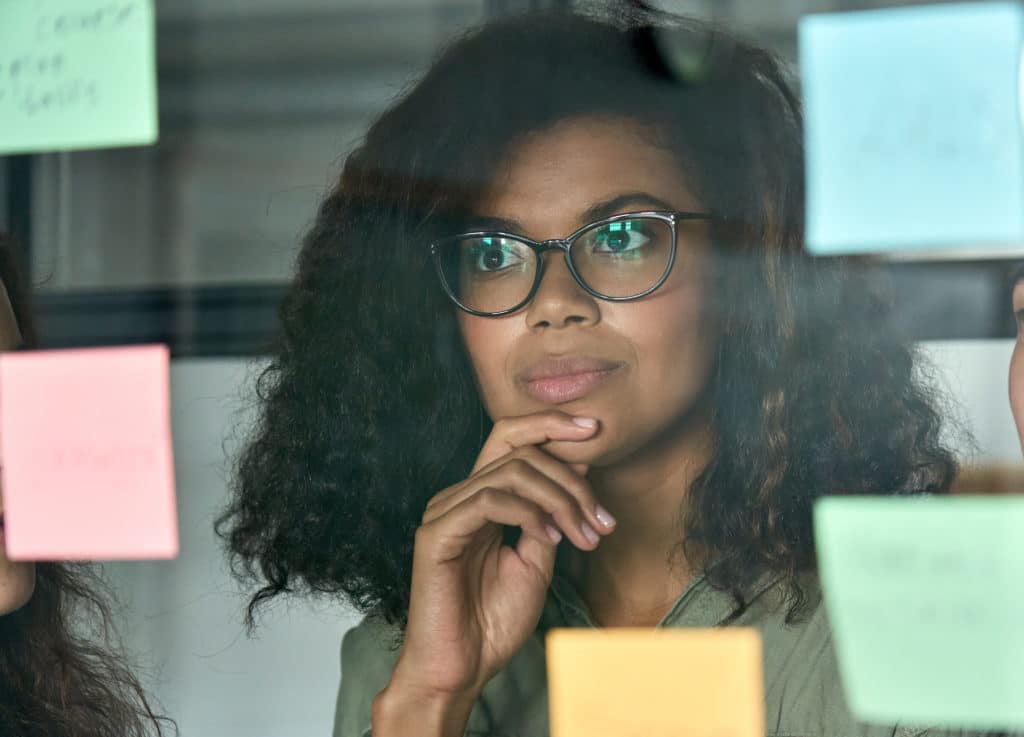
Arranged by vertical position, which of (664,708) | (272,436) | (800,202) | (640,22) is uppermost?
(640,22)

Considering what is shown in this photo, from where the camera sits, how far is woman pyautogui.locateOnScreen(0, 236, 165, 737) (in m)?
0.81

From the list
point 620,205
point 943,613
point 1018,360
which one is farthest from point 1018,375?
point 620,205

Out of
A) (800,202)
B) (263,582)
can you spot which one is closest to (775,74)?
(800,202)

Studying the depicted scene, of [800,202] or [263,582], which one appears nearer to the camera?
[800,202]

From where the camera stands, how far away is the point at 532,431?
2.15 ft

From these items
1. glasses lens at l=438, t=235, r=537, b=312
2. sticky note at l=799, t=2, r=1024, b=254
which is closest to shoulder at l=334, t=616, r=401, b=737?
glasses lens at l=438, t=235, r=537, b=312

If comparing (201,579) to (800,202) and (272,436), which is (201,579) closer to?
(272,436)

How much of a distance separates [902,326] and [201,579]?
496 millimetres

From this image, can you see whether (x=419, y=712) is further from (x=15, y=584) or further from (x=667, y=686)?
(x=15, y=584)

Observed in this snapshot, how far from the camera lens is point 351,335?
0.72m

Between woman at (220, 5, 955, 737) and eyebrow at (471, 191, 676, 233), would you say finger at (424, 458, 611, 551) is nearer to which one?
woman at (220, 5, 955, 737)

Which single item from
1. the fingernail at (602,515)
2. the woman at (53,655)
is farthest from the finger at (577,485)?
the woman at (53,655)

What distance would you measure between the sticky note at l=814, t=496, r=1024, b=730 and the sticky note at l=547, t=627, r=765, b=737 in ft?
0.22

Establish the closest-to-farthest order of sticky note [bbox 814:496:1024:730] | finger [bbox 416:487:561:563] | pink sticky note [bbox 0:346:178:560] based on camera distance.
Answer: sticky note [bbox 814:496:1024:730] < finger [bbox 416:487:561:563] < pink sticky note [bbox 0:346:178:560]
